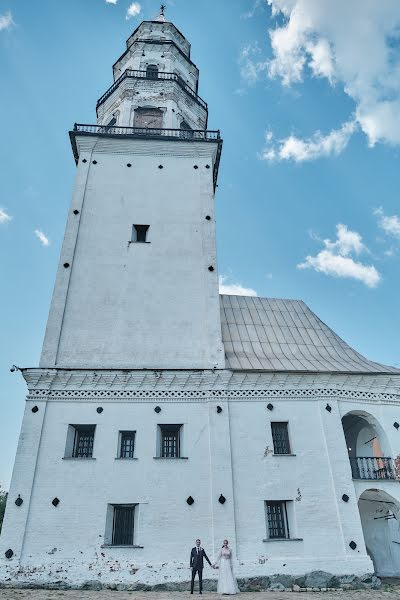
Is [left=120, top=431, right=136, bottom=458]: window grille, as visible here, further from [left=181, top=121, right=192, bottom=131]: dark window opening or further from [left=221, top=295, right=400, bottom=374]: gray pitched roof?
[left=181, top=121, right=192, bottom=131]: dark window opening

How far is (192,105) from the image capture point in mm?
23672

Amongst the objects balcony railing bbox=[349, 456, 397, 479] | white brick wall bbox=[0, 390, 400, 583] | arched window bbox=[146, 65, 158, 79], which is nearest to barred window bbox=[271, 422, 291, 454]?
white brick wall bbox=[0, 390, 400, 583]

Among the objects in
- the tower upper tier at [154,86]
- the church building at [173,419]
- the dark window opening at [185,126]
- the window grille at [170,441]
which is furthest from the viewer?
the dark window opening at [185,126]

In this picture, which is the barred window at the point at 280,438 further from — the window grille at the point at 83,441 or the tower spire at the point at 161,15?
the tower spire at the point at 161,15

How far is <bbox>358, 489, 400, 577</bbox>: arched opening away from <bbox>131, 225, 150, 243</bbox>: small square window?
13312 millimetres

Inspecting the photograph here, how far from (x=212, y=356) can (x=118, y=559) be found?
7098 mm

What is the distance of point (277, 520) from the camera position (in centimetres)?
1370

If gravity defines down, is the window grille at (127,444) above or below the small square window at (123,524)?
above

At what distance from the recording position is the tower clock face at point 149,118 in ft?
71.9

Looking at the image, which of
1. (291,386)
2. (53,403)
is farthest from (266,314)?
(53,403)

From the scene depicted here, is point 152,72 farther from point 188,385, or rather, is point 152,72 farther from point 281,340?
point 188,385

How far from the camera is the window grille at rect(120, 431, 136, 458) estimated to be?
14109mm

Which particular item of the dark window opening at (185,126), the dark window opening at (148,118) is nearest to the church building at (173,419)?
the dark window opening at (148,118)

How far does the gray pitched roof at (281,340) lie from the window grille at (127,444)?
169 inches
